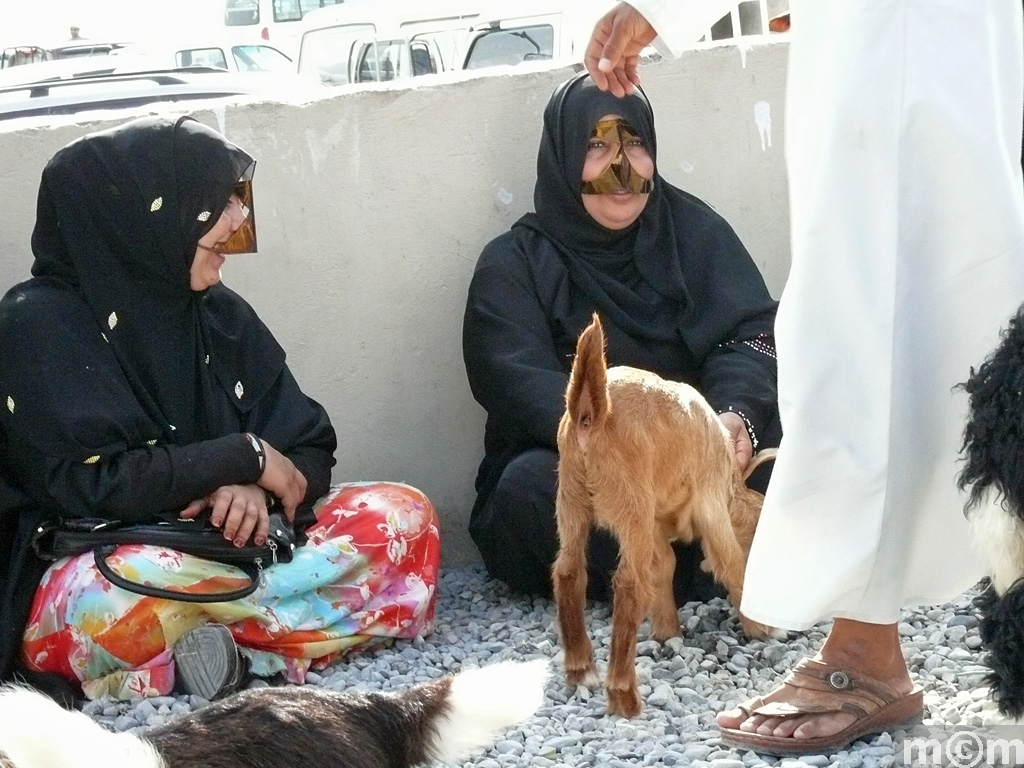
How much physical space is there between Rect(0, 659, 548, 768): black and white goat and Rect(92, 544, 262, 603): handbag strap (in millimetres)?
1181

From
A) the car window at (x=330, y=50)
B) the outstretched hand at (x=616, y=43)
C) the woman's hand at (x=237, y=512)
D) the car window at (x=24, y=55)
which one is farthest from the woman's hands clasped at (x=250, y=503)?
the car window at (x=24, y=55)

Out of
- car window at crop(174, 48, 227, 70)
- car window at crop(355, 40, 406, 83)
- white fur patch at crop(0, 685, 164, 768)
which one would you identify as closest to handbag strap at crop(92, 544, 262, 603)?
white fur patch at crop(0, 685, 164, 768)

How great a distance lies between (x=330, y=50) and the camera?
1496cm

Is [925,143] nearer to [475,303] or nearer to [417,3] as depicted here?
[475,303]

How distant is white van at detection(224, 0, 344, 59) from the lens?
1969cm

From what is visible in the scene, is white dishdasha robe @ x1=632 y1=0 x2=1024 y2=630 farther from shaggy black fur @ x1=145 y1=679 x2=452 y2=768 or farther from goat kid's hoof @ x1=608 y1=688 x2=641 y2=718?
shaggy black fur @ x1=145 y1=679 x2=452 y2=768

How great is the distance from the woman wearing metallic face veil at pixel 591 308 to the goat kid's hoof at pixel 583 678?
672mm

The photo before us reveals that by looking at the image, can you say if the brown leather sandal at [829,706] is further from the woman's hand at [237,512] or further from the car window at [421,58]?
the car window at [421,58]

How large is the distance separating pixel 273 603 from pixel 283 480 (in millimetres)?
339

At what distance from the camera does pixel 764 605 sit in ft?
8.72

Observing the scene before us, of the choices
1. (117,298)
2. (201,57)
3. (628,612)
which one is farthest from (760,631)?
(201,57)

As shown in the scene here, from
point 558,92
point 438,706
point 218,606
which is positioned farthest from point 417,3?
point 438,706

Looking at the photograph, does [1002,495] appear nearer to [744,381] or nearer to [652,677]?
[652,677]

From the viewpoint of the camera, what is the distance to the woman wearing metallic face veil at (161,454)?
3377mm
